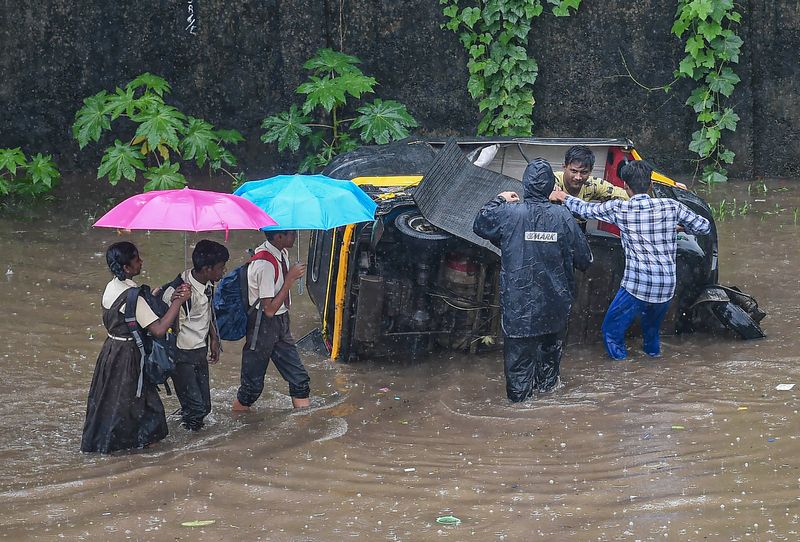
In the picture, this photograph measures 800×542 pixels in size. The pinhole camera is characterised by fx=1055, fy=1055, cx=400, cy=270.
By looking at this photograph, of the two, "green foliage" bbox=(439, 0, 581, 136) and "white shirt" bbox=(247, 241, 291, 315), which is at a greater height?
"green foliage" bbox=(439, 0, 581, 136)

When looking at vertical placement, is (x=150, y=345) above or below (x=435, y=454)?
above

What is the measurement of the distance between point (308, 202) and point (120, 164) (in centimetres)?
511

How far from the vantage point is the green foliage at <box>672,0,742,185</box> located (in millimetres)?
11789

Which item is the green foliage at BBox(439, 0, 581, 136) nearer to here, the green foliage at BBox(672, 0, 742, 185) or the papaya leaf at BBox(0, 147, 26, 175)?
the green foliage at BBox(672, 0, 742, 185)

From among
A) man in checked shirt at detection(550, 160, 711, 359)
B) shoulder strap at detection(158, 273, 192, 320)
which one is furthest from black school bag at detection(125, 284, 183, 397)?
man in checked shirt at detection(550, 160, 711, 359)

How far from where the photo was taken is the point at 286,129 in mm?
11664

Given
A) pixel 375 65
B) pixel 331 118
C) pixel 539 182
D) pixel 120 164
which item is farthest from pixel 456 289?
pixel 375 65

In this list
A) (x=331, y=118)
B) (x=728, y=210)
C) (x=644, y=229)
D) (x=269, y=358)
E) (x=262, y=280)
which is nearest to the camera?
(x=262, y=280)

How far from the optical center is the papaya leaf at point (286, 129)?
1160cm

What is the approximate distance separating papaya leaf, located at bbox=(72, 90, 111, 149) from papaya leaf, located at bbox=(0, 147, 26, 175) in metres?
0.64

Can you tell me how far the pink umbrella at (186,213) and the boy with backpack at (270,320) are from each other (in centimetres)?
56

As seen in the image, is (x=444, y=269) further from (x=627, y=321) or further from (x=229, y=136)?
(x=229, y=136)

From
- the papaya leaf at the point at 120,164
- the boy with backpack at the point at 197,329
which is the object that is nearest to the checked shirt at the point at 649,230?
the boy with backpack at the point at 197,329

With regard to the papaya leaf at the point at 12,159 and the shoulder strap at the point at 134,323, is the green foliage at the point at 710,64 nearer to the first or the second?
the papaya leaf at the point at 12,159
